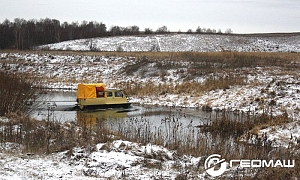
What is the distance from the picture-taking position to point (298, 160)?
10.1 meters

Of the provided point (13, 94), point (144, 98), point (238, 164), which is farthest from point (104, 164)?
point (144, 98)

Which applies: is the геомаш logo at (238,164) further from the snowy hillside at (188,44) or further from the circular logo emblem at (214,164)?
the snowy hillside at (188,44)

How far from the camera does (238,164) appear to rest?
32.7ft

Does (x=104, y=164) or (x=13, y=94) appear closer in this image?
(x=104, y=164)

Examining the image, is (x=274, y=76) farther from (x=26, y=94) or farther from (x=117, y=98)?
(x=26, y=94)

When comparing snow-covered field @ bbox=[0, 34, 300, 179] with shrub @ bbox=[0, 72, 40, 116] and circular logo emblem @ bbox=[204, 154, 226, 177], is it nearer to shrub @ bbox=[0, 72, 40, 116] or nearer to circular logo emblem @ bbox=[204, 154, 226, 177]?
circular logo emblem @ bbox=[204, 154, 226, 177]

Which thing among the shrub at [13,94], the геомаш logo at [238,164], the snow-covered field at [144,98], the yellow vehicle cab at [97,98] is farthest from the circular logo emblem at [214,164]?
the yellow vehicle cab at [97,98]

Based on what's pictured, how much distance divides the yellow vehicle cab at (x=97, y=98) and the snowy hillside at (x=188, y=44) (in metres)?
47.6

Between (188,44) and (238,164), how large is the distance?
73083 mm

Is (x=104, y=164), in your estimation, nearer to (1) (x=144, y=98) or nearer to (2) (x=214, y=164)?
(2) (x=214, y=164)

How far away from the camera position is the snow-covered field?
9211 mm

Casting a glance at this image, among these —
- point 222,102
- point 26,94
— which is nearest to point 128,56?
point 222,102

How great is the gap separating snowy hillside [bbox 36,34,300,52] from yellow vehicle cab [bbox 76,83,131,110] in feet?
156

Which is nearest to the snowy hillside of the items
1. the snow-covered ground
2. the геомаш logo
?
the snow-covered ground
